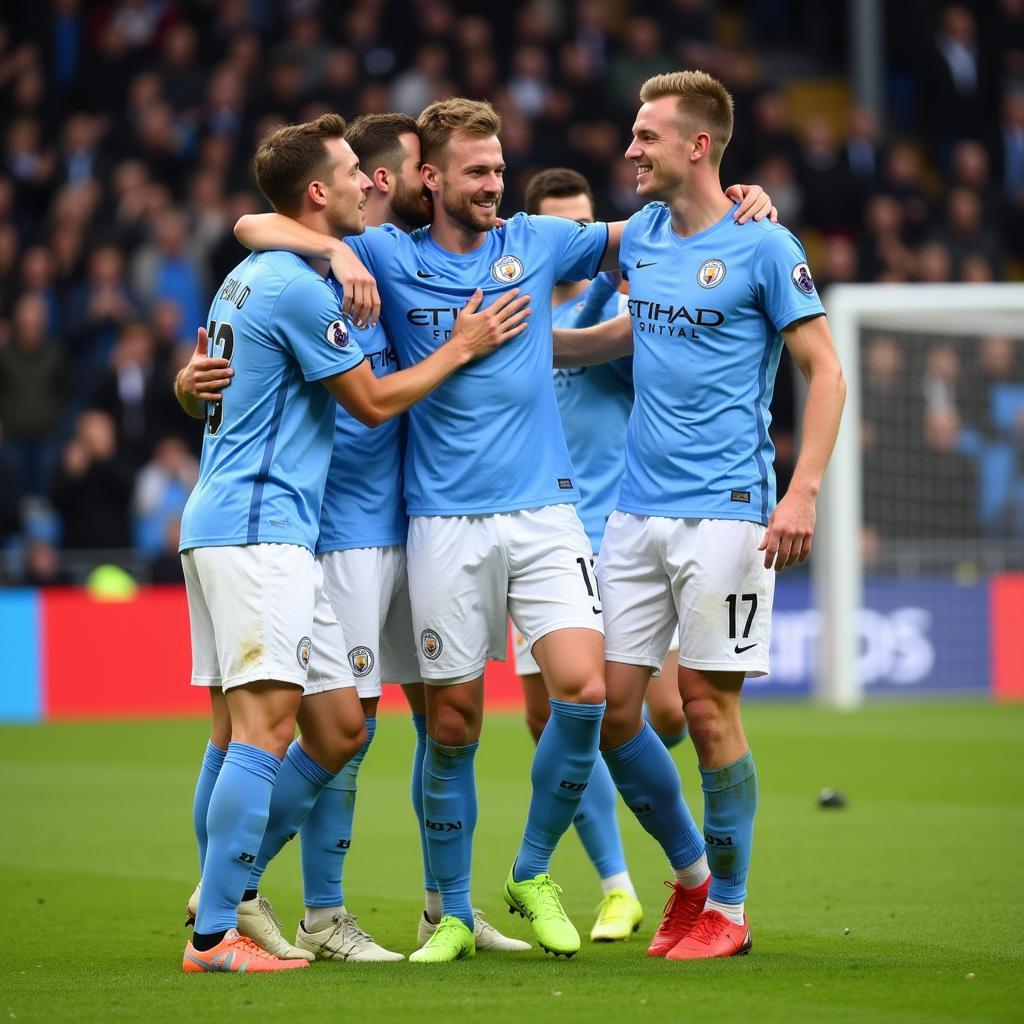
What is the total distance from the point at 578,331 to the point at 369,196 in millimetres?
864

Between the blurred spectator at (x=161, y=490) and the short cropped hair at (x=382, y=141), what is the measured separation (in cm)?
905

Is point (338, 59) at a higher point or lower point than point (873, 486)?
higher

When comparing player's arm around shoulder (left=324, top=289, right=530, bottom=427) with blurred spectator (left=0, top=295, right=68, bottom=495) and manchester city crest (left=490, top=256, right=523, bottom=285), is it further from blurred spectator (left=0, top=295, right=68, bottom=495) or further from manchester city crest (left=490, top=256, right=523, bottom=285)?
blurred spectator (left=0, top=295, right=68, bottom=495)

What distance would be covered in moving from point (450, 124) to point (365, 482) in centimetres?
116

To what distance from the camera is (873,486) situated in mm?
16031

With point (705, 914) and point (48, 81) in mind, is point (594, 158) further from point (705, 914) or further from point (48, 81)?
point (705, 914)

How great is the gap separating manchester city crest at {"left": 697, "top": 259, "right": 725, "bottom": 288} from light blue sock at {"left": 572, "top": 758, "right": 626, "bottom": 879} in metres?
1.81

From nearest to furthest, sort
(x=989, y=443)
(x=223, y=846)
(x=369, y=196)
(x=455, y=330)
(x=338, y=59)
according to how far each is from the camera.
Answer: (x=223, y=846) < (x=455, y=330) < (x=369, y=196) < (x=989, y=443) < (x=338, y=59)

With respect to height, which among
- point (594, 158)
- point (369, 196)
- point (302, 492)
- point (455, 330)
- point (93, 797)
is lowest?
point (93, 797)

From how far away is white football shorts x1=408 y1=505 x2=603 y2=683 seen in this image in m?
5.62

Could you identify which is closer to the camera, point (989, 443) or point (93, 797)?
point (93, 797)

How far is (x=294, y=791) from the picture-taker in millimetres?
5723

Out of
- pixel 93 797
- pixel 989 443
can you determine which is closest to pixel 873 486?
pixel 989 443

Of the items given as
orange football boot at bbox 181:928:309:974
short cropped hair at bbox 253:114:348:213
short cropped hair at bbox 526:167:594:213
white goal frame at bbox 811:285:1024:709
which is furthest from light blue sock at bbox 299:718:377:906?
white goal frame at bbox 811:285:1024:709
